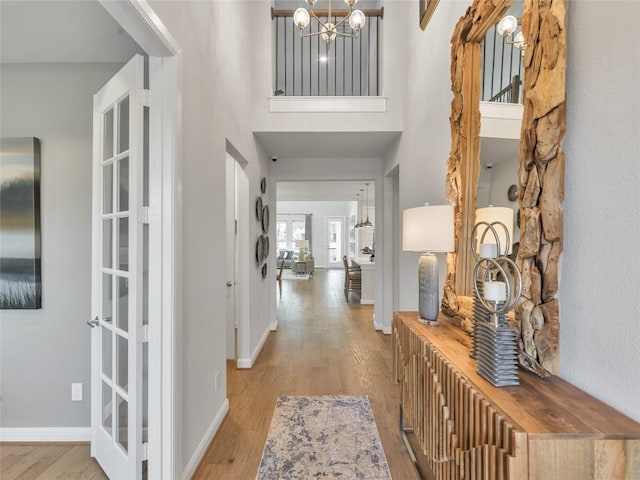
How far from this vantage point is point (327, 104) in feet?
11.8

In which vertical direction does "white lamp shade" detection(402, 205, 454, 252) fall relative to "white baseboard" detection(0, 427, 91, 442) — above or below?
above

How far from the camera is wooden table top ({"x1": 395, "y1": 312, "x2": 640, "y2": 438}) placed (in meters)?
0.84

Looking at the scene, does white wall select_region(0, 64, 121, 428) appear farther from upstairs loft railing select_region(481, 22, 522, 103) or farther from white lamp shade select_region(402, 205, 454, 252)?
upstairs loft railing select_region(481, 22, 522, 103)

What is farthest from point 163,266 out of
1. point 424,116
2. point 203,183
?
point 424,116

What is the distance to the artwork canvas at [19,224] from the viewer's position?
209cm

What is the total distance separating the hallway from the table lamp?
3.52 feet

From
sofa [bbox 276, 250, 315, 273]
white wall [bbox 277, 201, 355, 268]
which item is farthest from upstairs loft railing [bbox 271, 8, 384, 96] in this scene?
white wall [bbox 277, 201, 355, 268]

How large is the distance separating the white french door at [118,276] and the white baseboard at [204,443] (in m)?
0.32

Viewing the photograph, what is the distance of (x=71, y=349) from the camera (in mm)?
2162

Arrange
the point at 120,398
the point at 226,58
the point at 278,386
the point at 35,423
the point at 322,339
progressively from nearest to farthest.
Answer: the point at 120,398 → the point at 35,423 → the point at 226,58 → the point at 278,386 → the point at 322,339

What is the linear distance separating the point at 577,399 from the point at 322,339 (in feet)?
11.6

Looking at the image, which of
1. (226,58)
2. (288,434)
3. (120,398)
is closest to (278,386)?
(288,434)

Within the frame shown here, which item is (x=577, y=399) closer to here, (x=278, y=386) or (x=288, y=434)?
(x=288, y=434)

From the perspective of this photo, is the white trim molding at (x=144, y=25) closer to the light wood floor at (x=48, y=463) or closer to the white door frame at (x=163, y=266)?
the white door frame at (x=163, y=266)
